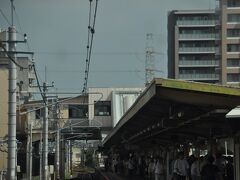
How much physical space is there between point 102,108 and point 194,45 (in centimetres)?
3459

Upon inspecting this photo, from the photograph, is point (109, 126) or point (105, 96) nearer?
point (109, 126)

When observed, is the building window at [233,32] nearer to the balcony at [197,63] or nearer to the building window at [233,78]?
the building window at [233,78]

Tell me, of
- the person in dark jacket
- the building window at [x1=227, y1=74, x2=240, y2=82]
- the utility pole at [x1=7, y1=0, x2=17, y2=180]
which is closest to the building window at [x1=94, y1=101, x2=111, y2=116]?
the building window at [x1=227, y1=74, x2=240, y2=82]

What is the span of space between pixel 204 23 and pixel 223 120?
357 feet

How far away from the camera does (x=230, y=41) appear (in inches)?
4363

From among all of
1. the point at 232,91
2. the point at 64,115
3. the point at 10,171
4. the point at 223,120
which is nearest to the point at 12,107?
the point at 10,171

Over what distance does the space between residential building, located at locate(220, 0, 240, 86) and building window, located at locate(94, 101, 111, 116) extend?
2306 cm

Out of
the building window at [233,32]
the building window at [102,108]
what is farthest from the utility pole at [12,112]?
the building window at [233,32]

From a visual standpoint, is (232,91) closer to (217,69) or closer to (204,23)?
(217,69)

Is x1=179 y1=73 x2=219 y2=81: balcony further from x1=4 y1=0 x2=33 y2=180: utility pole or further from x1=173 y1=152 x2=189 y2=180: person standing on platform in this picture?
x1=4 y1=0 x2=33 y2=180: utility pole

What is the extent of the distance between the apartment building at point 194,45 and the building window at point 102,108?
95.2 ft

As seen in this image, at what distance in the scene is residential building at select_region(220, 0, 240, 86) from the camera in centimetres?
11044

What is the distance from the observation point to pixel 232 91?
15070mm

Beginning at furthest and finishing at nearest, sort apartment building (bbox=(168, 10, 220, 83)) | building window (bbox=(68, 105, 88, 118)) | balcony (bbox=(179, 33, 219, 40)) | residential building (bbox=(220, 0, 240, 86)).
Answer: balcony (bbox=(179, 33, 219, 40)) < apartment building (bbox=(168, 10, 220, 83)) < residential building (bbox=(220, 0, 240, 86)) < building window (bbox=(68, 105, 88, 118))
